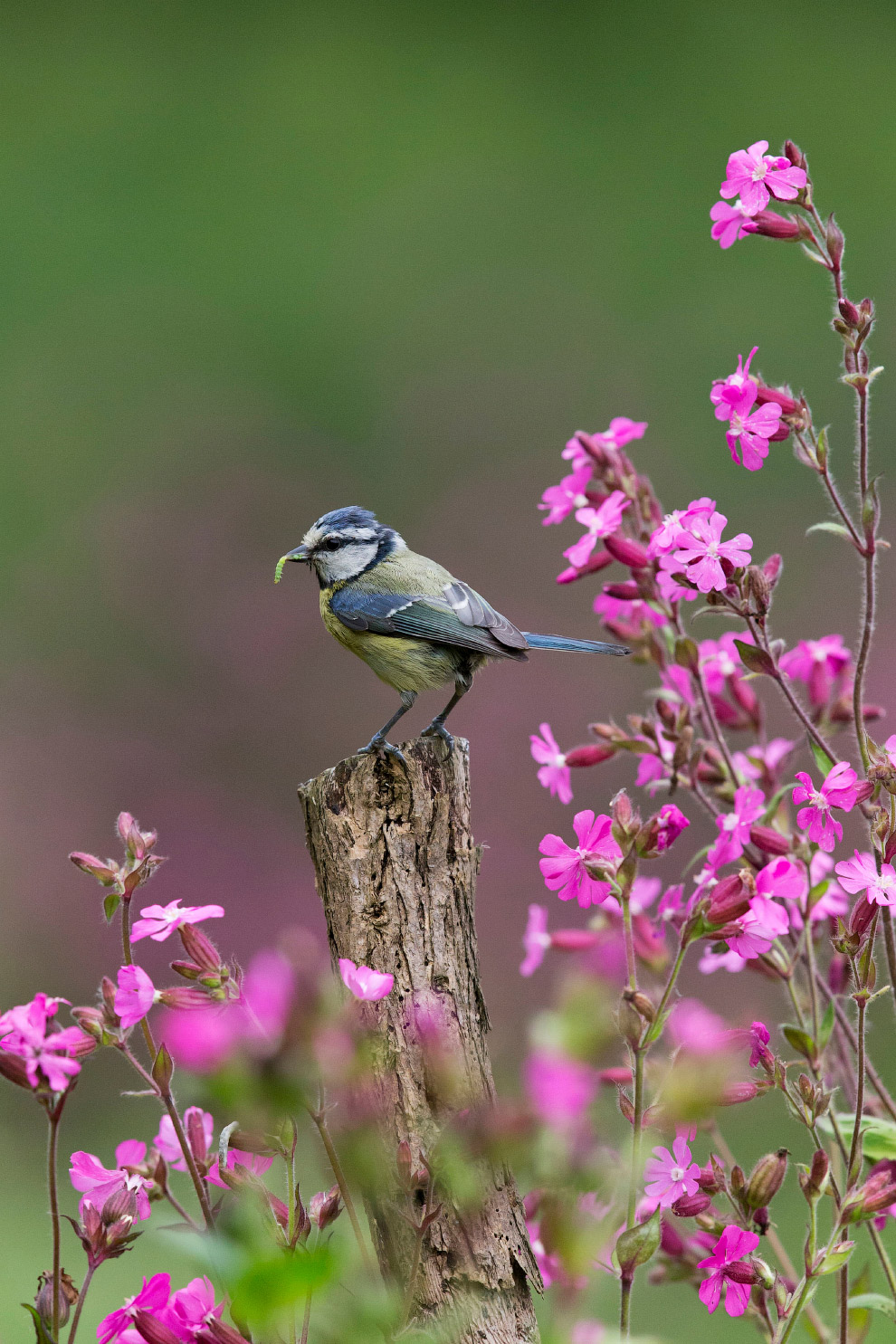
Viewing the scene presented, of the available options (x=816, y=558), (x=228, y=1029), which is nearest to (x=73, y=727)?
(x=816, y=558)

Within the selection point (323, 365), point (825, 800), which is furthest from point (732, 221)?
point (323, 365)

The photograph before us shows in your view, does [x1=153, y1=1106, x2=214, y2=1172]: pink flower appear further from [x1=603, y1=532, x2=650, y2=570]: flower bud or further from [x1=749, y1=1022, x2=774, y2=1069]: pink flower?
[x1=603, y1=532, x2=650, y2=570]: flower bud

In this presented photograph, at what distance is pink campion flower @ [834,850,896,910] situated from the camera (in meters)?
0.83

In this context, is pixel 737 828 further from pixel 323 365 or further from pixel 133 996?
pixel 323 365

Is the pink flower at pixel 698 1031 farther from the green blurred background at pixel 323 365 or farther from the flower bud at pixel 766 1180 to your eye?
the green blurred background at pixel 323 365

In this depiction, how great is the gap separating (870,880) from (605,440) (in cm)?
55

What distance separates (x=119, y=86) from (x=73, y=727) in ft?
9.89

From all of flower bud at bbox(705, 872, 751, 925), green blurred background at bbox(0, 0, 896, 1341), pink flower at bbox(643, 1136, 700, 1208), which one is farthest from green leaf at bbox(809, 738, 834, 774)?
green blurred background at bbox(0, 0, 896, 1341)

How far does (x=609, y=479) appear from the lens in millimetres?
1203

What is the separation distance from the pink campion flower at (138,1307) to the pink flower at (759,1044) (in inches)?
16.1

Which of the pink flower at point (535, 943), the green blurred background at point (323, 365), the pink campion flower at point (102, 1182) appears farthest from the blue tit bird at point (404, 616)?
the green blurred background at point (323, 365)

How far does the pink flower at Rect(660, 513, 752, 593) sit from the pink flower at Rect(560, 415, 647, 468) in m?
0.22

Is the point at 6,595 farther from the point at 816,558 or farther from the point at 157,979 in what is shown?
the point at 816,558

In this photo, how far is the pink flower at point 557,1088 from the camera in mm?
467
